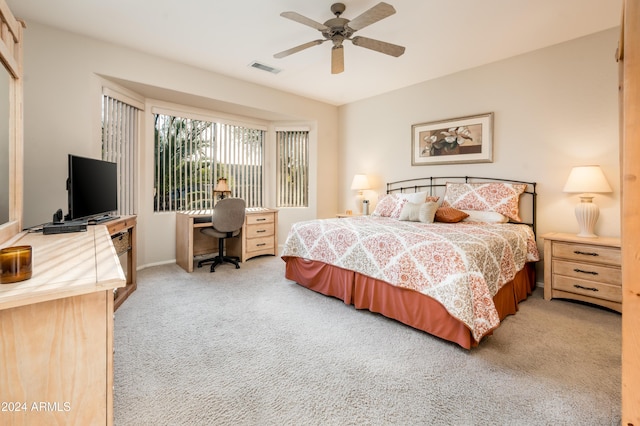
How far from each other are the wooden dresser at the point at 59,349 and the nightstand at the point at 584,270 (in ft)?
11.9

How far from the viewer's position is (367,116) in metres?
5.29

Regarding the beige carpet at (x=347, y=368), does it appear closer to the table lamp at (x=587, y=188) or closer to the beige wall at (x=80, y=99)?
the table lamp at (x=587, y=188)

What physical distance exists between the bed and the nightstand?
0.21 m

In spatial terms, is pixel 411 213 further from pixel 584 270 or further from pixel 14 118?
pixel 14 118

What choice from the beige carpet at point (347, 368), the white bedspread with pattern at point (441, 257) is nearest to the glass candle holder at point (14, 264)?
the beige carpet at point (347, 368)

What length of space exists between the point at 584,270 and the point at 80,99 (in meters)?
5.33

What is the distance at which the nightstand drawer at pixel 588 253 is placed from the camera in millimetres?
2660

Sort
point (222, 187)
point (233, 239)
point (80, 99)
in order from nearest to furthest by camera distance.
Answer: point (80, 99)
point (222, 187)
point (233, 239)

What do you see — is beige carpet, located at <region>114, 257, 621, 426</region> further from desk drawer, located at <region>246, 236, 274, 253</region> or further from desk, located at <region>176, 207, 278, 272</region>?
desk drawer, located at <region>246, 236, 274, 253</region>

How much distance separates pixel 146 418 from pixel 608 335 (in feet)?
10.4

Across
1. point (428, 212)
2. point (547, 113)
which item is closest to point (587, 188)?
point (547, 113)

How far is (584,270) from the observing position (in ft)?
9.21

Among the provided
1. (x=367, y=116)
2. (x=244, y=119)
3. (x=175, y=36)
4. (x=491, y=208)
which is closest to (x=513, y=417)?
(x=491, y=208)

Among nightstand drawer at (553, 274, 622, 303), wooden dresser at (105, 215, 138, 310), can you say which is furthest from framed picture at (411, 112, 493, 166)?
wooden dresser at (105, 215, 138, 310)
